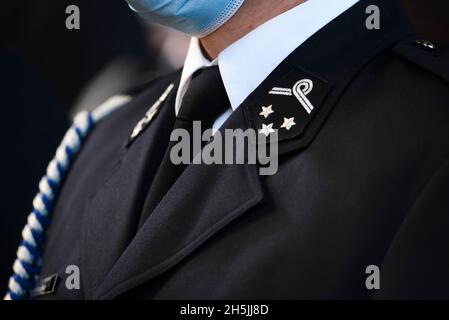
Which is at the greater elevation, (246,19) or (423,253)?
(246,19)

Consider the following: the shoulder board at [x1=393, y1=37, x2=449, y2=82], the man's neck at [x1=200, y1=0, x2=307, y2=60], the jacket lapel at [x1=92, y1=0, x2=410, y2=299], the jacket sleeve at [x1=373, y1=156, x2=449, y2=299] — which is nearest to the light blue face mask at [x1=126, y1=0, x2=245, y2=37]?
the man's neck at [x1=200, y1=0, x2=307, y2=60]

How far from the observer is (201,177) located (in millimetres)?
1276

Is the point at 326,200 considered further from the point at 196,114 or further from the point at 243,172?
the point at 196,114

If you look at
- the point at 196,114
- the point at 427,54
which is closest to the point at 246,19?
the point at 196,114

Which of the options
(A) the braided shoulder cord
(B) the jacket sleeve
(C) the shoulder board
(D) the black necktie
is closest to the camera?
(B) the jacket sleeve

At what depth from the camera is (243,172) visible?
49.1 inches

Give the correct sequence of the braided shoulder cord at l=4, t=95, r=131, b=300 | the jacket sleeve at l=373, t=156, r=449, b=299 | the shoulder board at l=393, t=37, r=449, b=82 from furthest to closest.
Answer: the braided shoulder cord at l=4, t=95, r=131, b=300
the shoulder board at l=393, t=37, r=449, b=82
the jacket sleeve at l=373, t=156, r=449, b=299

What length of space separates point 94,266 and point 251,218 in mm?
307

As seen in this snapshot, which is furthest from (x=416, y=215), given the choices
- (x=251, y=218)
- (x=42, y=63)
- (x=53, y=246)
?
(x=42, y=63)

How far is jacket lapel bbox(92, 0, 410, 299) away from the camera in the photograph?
48.7 inches

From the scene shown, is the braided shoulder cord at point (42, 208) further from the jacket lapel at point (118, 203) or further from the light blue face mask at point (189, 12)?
the light blue face mask at point (189, 12)

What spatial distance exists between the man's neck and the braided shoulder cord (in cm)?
56

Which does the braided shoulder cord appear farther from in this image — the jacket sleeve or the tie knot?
the jacket sleeve

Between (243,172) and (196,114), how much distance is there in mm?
163
